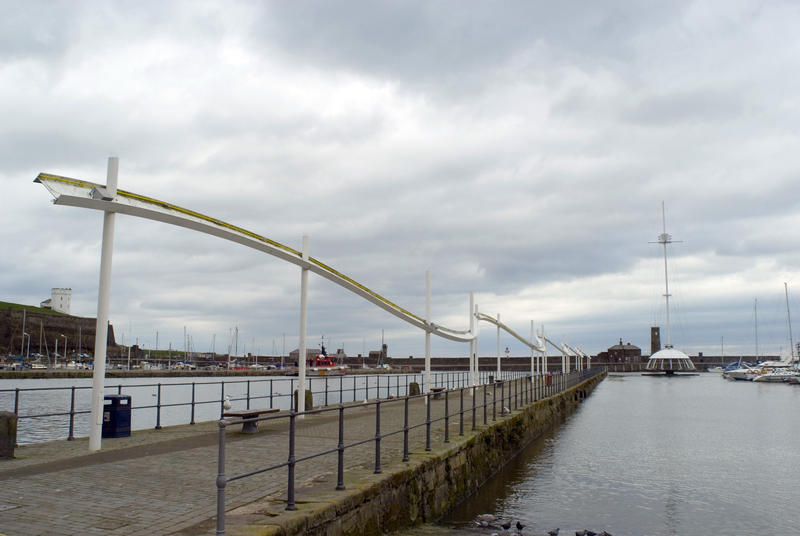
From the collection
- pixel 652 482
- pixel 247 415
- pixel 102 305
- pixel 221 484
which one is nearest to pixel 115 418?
pixel 247 415

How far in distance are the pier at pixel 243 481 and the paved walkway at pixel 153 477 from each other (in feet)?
0.06

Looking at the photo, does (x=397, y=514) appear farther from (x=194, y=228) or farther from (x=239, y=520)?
(x=194, y=228)

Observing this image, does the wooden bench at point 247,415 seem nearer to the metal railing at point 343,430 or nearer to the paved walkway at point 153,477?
the paved walkway at point 153,477

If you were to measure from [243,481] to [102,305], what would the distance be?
4681 mm

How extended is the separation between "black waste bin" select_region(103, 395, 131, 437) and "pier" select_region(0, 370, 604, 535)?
0.91 feet

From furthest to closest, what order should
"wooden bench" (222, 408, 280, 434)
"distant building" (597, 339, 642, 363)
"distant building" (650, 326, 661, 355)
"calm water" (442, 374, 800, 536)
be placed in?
1. "distant building" (597, 339, 642, 363)
2. "distant building" (650, 326, 661, 355)
3. "wooden bench" (222, 408, 280, 434)
4. "calm water" (442, 374, 800, 536)

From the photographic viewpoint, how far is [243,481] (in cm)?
838

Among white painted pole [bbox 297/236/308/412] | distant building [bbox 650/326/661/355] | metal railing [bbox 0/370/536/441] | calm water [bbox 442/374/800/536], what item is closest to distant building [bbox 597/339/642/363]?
distant building [bbox 650/326/661/355]

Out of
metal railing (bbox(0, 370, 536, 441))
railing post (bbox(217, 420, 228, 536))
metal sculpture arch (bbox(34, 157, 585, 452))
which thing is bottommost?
metal railing (bbox(0, 370, 536, 441))

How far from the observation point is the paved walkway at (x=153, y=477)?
6281 mm

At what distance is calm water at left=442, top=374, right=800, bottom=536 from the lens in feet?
39.3

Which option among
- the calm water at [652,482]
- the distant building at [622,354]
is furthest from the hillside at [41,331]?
the distant building at [622,354]

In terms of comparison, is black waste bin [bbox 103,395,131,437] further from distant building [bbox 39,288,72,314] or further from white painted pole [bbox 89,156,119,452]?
distant building [bbox 39,288,72,314]

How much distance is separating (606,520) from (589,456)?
8440 millimetres
